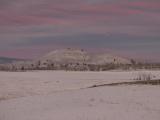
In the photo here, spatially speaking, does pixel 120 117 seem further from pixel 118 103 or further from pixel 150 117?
pixel 118 103

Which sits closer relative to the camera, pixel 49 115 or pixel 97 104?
pixel 49 115

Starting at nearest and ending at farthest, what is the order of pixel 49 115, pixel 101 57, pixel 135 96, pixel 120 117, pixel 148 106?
pixel 120 117
pixel 49 115
pixel 148 106
pixel 135 96
pixel 101 57

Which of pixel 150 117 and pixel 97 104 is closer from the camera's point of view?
pixel 150 117

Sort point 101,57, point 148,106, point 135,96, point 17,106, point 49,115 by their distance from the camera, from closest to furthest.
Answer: point 49,115
point 148,106
point 17,106
point 135,96
point 101,57

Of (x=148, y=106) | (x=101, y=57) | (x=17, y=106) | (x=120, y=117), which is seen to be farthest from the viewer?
(x=101, y=57)

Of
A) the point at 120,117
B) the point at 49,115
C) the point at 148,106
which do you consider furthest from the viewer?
the point at 148,106

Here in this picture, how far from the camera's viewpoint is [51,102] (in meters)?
16.4

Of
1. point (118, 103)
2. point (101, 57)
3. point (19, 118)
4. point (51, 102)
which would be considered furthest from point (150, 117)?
point (101, 57)

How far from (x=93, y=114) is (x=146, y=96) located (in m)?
5.57

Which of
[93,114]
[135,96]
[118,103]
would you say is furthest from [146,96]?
[93,114]

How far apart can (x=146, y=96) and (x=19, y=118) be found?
7.50 m

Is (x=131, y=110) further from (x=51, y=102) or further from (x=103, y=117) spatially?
(x=51, y=102)

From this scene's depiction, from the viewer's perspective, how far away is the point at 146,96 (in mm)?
17109

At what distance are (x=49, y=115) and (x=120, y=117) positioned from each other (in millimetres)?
2896
